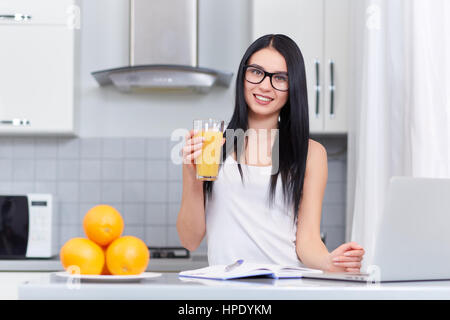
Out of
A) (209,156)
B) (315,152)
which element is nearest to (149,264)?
(315,152)

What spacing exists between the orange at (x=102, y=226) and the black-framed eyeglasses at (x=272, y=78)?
676mm

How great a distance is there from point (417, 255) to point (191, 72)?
1.83 m

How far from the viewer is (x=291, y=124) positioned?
1641mm

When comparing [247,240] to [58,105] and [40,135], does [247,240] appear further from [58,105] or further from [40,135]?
[40,135]

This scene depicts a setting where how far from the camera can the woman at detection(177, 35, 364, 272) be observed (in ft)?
5.33

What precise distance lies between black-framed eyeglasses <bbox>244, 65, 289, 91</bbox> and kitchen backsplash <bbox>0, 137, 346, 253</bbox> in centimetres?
151

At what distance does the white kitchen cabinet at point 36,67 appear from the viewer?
2.83 m

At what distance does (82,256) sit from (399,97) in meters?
1.46

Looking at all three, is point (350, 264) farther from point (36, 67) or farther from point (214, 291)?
point (36, 67)

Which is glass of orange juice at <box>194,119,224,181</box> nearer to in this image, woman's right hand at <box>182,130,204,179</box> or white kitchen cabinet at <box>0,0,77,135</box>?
woman's right hand at <box>182,130,204,179</box>

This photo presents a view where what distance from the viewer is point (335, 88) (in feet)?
9.40
